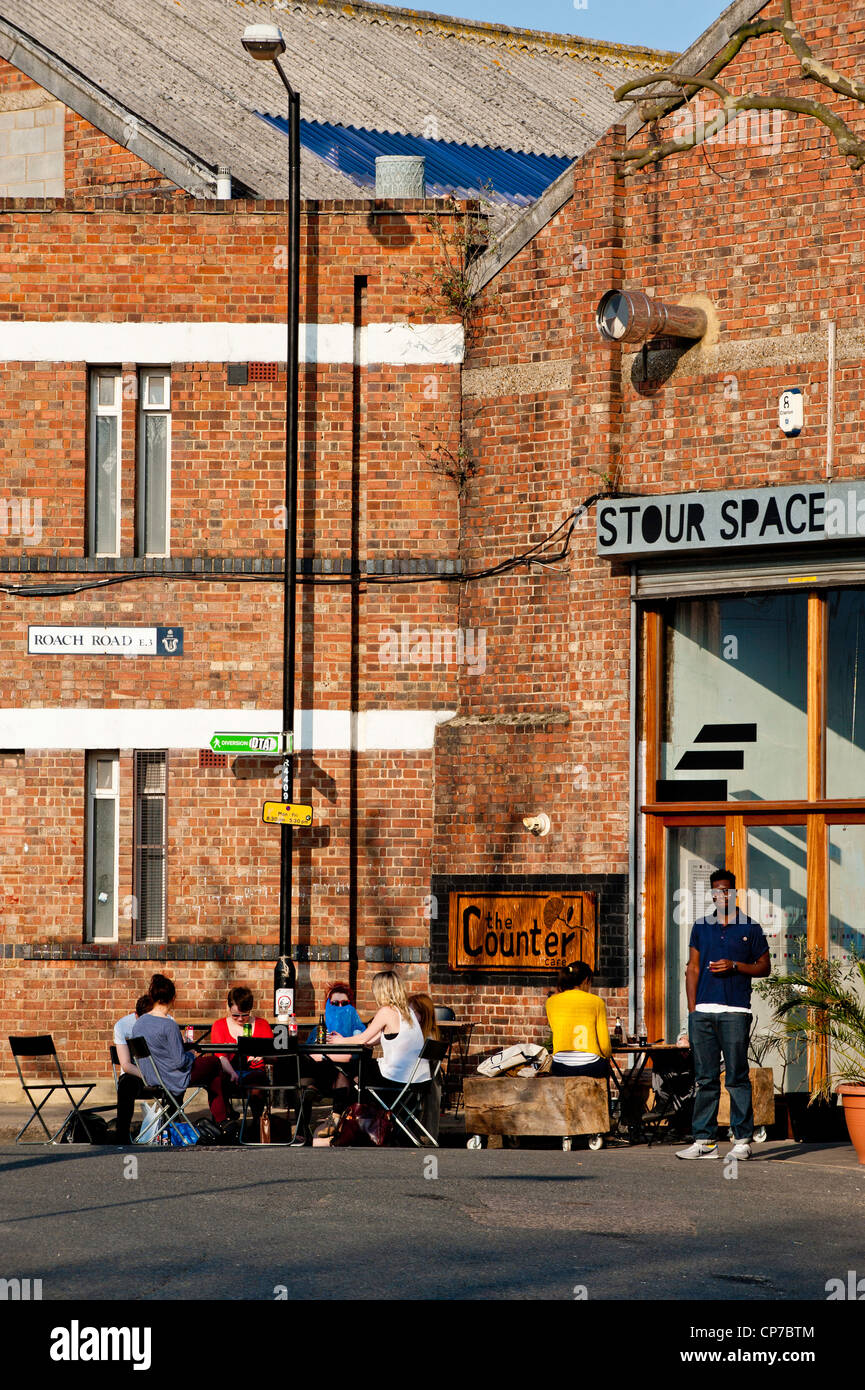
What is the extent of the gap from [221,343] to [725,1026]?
8811mm

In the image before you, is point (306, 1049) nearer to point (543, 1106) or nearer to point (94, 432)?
point (543, 1106)

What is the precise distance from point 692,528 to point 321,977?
17.7 feet

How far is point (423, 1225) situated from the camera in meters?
9.73

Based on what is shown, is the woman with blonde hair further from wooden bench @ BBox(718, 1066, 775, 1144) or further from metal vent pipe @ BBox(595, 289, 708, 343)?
metal vent pipe @ BBox(595, 289, 708, 343)

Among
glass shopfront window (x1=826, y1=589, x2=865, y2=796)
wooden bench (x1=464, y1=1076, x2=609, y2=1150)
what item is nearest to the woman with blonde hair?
wooden bench (x1=464, y1=1076, x2=609, y2=1150)

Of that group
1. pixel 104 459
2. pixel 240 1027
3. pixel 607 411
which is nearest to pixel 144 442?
pixel 104 459

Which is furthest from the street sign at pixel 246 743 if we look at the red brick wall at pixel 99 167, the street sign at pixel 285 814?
the red brick wall at pixel 99 167

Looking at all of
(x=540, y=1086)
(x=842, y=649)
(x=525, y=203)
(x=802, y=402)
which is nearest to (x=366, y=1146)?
(x=540, y=1086)

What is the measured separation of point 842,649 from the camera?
52.9 ft

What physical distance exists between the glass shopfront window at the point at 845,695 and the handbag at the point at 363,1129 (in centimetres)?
469

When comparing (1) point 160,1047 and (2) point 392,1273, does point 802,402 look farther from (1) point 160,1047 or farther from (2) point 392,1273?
(2) point 392,1273

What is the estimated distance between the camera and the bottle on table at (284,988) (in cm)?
1717

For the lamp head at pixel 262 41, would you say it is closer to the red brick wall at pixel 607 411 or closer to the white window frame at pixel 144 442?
the red brick wall at pixel 607 411

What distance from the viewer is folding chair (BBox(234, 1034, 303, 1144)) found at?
578 inches
